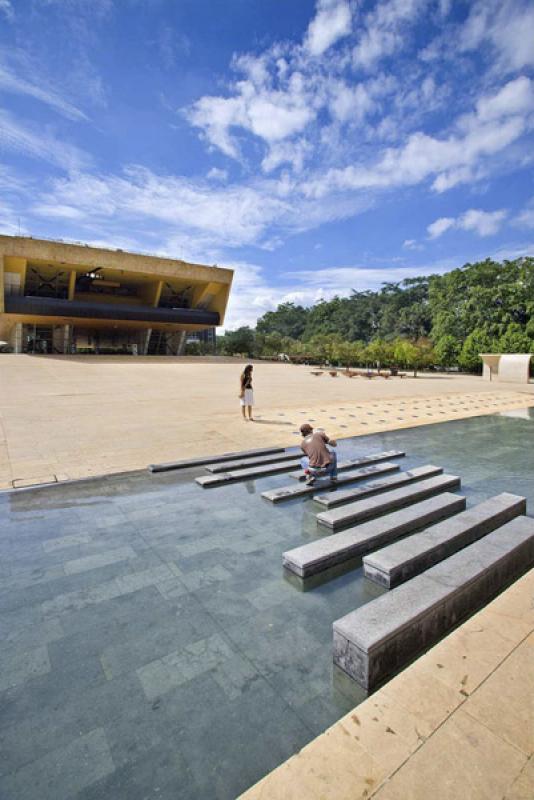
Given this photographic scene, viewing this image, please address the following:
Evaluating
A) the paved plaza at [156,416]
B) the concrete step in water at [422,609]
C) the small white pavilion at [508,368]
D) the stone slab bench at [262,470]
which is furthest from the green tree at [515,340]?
the concrete step in water at [422,609]

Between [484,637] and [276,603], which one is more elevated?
[484,637]

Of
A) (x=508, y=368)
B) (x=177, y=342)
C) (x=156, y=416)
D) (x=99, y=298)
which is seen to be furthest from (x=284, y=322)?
(x=156, y=416)

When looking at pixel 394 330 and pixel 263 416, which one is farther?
pixel 394 330

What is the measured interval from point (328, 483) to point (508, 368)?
2828 cm

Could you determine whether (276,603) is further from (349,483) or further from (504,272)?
(504,272)

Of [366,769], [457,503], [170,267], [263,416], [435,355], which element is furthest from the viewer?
[170,267]

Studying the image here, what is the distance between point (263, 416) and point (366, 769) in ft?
34.8

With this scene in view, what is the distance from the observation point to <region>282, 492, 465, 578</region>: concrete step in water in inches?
150

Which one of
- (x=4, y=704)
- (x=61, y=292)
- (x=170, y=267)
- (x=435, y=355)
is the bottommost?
(x=4, y=704)

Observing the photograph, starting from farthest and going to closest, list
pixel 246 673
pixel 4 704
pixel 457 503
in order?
pixel 457 503 < pixel 246 673 < pixel 4 704

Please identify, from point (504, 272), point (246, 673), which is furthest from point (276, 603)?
point (504, 272)

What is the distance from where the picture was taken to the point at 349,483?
21.3 feet

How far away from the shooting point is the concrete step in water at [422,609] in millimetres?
2578

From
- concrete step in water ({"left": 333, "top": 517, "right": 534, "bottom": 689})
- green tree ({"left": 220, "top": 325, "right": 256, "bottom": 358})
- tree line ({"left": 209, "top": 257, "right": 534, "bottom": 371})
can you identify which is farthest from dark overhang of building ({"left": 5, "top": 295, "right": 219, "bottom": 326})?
concrete step in water ({"left": 333, "top": 517, "right": 534, "bottom": 689})
